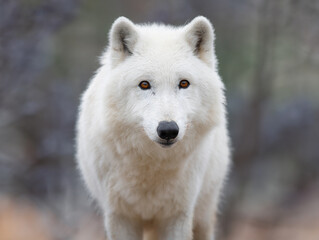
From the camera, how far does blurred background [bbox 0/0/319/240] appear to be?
1095 cm

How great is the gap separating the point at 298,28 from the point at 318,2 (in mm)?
1069

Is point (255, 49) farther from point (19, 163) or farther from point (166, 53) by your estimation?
point (166, 53)

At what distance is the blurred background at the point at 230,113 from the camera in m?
11.0

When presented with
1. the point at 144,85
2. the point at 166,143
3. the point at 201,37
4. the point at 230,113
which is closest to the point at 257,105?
the point at 230,113

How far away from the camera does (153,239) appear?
17.8ft

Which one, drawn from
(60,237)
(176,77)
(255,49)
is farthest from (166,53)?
(255,49)

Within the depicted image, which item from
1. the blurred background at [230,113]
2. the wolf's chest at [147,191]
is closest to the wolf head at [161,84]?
the wolf's chest at [147,191]

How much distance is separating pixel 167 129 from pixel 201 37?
1132 mm

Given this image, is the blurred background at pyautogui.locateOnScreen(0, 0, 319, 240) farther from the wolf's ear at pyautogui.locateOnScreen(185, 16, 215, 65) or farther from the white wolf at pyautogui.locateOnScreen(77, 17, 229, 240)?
the wolf's ear at pyautogui.locateOnScreen(185, 16, 215, 65)

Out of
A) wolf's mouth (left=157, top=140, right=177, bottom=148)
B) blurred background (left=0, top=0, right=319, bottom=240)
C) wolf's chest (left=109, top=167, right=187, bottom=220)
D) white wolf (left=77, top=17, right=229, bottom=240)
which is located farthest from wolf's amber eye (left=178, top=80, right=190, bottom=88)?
blurred background (left=0, top=0, right=319, bottom=240)

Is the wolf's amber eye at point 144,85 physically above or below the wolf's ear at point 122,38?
below

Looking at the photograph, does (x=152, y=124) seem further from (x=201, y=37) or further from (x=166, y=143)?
(x=201, y=37)

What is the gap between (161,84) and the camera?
14.1ft

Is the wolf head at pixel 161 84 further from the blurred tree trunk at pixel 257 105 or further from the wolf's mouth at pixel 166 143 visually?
the blurred tree trunk at pixel 257 105
